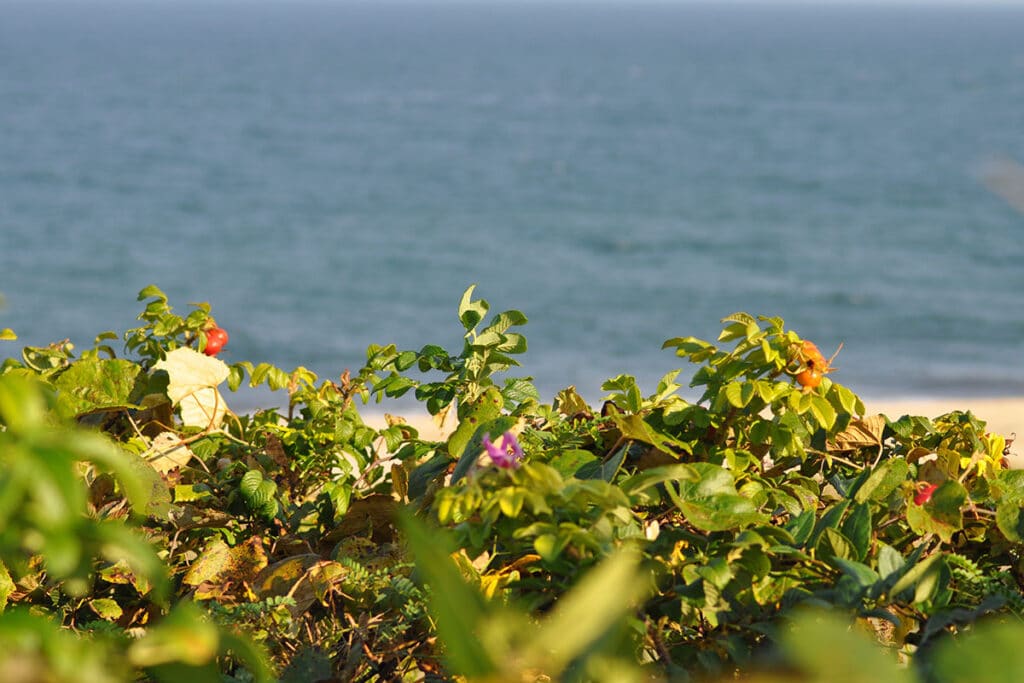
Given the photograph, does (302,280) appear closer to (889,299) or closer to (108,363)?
(889,299)

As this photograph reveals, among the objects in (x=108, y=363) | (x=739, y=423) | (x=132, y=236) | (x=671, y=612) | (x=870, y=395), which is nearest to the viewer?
(x=671, y=612)

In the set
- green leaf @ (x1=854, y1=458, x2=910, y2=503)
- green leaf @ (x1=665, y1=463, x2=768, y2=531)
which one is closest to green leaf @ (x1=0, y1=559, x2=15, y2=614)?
green leaf @ (x1=665, y1=463, x2=768, y2=531)

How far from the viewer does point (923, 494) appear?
1.31 meters

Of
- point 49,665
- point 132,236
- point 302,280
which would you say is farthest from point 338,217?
point 49,665

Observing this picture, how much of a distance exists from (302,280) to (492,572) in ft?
46.8

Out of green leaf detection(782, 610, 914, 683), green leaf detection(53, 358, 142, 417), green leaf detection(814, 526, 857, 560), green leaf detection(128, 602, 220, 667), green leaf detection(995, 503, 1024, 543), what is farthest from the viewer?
green leaf detection(53, 358, 142, 417)

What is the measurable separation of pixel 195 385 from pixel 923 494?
1.20 metres

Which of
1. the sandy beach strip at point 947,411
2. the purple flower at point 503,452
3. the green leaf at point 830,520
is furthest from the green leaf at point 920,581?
the sandy beach strip at point 947,411

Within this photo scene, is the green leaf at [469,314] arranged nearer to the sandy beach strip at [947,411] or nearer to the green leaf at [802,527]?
the green leaf at [802,527]

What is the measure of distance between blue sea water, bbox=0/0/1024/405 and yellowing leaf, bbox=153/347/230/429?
1103 mm

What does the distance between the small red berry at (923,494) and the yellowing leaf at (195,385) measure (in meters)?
1.14

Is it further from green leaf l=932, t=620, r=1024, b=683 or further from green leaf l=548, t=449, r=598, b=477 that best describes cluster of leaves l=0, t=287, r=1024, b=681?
green leaf l=932, t=620, r=1024, b=683

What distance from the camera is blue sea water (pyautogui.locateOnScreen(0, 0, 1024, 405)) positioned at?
504 inches

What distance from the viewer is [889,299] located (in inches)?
558
